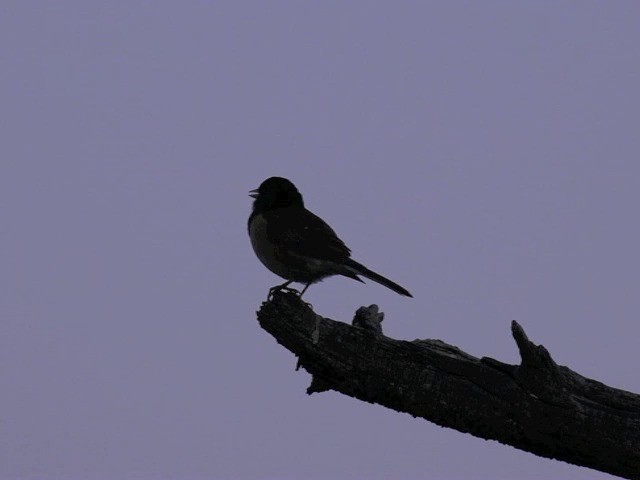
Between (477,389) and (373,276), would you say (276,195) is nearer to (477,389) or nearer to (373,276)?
(373,276)

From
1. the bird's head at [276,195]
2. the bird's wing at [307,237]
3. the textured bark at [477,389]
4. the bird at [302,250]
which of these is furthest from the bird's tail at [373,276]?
the bird's head at [276,195]

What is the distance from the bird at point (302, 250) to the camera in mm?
8492

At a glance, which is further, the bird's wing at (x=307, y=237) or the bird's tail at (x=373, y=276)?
the bird's wing at (x=307, y=237)

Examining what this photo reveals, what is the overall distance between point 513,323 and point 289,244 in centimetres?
282

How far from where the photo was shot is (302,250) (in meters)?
8.53

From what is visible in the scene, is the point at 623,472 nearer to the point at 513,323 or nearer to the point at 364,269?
the point at 513,323

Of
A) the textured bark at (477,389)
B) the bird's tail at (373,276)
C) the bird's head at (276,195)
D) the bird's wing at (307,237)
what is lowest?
the textured bark at (477,389)

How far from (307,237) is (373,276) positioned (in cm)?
81

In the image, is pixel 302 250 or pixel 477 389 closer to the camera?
pixel 477 389

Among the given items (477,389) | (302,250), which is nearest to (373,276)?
(302,250)

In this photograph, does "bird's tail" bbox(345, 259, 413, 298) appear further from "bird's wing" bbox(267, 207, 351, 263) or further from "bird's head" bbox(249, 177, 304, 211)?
"bird's head" bbox(249, 177, 304, 211)

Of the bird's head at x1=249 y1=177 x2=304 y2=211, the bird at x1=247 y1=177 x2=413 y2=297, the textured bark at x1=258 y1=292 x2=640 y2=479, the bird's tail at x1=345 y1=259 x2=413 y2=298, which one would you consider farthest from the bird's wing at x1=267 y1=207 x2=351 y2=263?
the textured bark at x1=258 y1=292 x2=640 y2=479

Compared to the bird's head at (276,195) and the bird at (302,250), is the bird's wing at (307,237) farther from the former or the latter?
the bird's head at (276,195)

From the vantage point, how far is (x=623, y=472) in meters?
6.93
